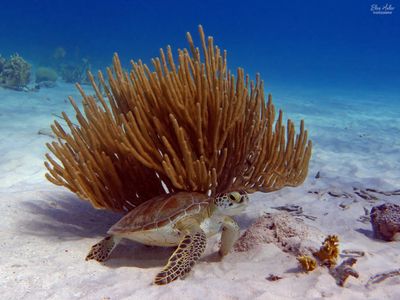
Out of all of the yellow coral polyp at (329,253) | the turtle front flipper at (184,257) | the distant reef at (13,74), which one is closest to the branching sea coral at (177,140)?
the turtle front flipper at (184,257)

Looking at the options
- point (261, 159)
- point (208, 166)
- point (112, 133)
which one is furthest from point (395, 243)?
point (112, 133)

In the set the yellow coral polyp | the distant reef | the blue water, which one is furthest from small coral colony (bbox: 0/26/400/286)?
the blue water

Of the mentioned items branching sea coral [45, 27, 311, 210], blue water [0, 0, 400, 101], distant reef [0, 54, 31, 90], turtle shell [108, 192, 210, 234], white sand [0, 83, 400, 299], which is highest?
blue water [0, 0, 400, 101]

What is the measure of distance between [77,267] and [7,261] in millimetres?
543

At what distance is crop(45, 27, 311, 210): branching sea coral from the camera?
2.98 m

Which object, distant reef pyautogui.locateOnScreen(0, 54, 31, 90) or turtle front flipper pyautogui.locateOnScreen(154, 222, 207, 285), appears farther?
distant reef pyautogui.locateOnScreen(0, 54, 31, 90)

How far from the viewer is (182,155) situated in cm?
315

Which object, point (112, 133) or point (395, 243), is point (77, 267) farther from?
point (395, 243)

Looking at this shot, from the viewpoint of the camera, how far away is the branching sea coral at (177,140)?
2.98 metres

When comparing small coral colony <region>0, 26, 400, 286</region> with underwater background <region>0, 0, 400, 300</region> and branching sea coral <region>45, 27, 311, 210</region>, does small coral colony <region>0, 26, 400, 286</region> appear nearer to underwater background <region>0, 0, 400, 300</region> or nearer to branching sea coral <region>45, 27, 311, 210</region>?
branching sea coral <region>45, 27, 311, 210</region>

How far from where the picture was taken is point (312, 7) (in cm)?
13112

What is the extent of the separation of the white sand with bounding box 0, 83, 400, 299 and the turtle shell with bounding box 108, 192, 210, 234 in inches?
13.9

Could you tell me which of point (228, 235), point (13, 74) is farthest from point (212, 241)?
point (13, 74)

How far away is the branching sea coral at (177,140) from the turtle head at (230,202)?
22 centimetres
